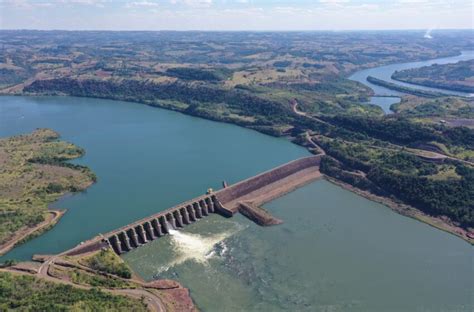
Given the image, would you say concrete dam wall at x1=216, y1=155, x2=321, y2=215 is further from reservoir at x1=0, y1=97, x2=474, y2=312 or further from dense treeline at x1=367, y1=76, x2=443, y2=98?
dense treeline at x1=367, y1=76, x2=443, y2=98

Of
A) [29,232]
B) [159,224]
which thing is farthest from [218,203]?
[29,232]

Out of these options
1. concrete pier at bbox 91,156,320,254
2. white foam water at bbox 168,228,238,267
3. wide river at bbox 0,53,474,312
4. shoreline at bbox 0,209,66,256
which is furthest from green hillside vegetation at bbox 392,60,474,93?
A: shoreline at bbox 0,209,66,256

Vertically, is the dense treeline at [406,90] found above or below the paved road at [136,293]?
below

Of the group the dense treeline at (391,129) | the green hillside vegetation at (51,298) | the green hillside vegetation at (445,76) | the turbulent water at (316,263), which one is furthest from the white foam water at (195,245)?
the green hillside vegetation at (445,76)

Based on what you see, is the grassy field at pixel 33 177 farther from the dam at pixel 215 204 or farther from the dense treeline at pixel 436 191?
the dense treeline at pixel 436 191

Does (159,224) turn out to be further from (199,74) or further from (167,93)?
(199,74)

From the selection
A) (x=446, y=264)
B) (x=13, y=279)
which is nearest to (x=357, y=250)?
(x=446, y=264)
